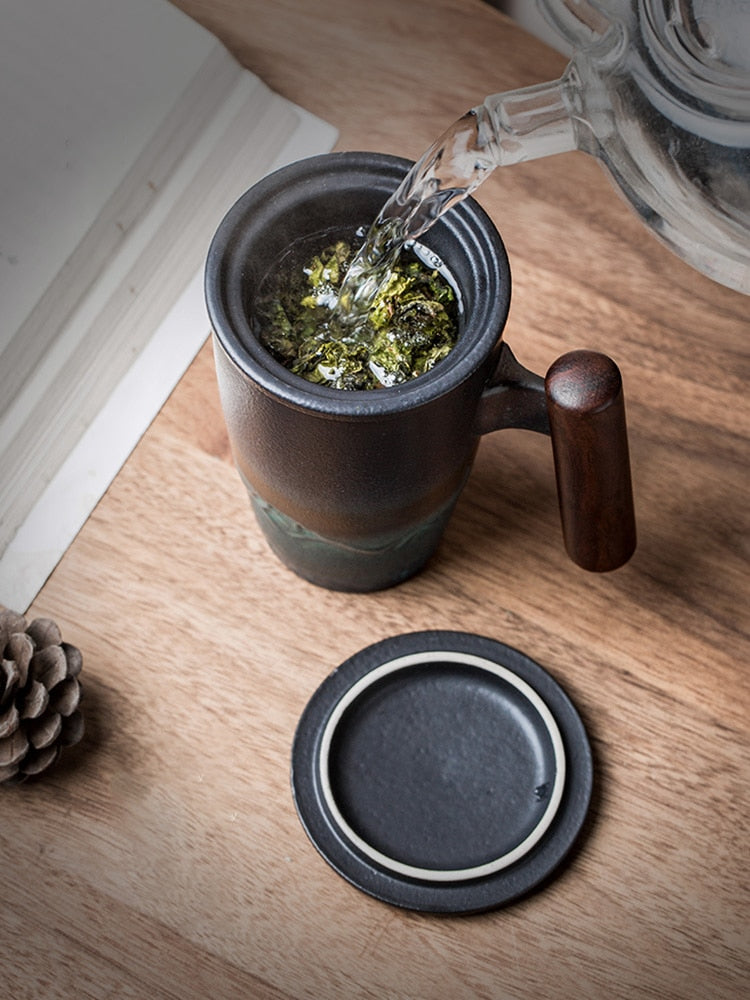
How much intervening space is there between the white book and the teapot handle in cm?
29

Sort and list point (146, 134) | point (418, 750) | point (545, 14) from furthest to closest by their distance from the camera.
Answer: point (146, 134) → point (418, 750) → point (545, 14)

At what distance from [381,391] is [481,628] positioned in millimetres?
243

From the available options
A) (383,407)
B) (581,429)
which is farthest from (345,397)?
(581,429)

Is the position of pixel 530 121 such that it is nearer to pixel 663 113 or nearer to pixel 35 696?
pixel 663 113

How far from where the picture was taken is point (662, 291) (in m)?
0.92

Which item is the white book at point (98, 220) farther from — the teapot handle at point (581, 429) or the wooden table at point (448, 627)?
the teapot handle at point (581, 429)

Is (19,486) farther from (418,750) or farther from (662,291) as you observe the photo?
(662,291)

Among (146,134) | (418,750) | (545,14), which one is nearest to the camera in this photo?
(545,14)

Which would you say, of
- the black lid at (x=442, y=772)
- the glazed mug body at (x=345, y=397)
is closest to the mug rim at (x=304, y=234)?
the glazed mug body at (x=345, y=397)

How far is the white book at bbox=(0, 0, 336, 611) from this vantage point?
85cm

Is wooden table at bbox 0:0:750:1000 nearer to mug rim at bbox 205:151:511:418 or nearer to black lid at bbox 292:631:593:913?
black lid at bbox 292:631:593:913

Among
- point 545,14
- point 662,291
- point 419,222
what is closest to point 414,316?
point 419,222

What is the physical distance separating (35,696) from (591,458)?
13.9 inches

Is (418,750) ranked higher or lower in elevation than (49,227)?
lower
